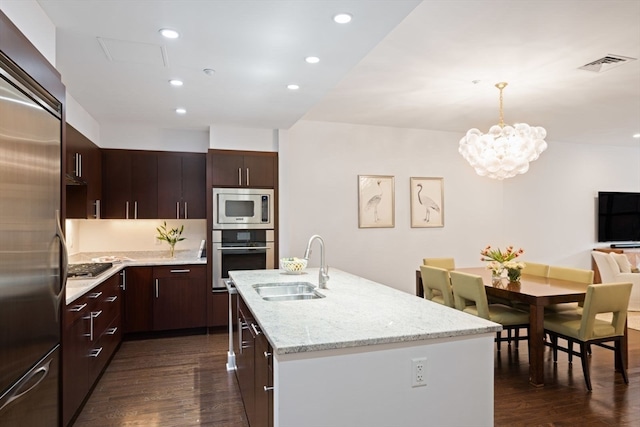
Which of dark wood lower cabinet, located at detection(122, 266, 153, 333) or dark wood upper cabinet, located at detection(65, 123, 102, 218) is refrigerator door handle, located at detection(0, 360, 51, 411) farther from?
dark wood lower cabinet, located at detection(122, 266, 153, 333)

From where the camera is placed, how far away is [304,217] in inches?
219

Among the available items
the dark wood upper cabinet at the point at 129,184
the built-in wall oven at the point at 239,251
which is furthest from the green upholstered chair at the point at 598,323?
the dark wood upper cabinet at the point at 129,184

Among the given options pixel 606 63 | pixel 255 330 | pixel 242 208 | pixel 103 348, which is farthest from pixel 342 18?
pixel 103 348

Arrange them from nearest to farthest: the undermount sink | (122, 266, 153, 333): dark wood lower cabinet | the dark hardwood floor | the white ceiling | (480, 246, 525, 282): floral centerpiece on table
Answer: the white ceiling → the dark hardwood floor → the undermount sink → (480, 246, 525, 282): floral centerpiece on table → (122, 266, 153, 333): dark wood lower cabinet

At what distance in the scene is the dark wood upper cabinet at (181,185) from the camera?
512 cm

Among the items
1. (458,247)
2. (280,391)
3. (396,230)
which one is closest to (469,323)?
(280,391)

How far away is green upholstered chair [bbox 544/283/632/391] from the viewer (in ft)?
10.5

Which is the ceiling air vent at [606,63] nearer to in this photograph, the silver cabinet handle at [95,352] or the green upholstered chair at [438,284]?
the green upholstered chair at [438,284]

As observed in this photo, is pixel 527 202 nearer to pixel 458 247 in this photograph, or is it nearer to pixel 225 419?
pixel 458 247

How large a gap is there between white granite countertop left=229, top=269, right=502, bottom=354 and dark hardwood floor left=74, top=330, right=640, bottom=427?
1.05 metres

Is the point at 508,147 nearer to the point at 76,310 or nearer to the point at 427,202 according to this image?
the point at 427,202

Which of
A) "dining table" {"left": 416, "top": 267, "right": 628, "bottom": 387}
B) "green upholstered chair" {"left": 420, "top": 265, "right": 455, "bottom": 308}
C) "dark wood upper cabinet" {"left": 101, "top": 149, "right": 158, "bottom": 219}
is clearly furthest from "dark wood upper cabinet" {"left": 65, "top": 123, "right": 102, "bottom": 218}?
"dining table" {"left": 416, "top": 267, "right": 628, "bottom": 387}

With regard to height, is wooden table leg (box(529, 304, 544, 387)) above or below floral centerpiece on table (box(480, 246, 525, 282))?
below

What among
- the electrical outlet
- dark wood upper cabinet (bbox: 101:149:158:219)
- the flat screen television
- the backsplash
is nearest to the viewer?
the electrical outlet
